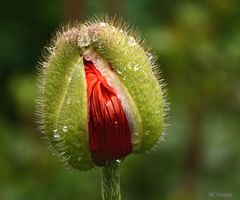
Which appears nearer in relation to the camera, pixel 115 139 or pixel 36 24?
pixel 115 139

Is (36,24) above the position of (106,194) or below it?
above

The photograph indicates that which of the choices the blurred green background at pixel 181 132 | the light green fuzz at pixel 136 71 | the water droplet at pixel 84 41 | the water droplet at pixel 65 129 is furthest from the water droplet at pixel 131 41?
the blurred green background at pixel 181 132

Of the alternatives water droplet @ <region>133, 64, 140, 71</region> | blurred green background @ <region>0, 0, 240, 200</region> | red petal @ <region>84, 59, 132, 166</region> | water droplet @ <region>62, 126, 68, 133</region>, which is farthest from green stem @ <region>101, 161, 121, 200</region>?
blurred green background @ <region>0, 0, 240, 200</region>

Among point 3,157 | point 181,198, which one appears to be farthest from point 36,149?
point 181,198

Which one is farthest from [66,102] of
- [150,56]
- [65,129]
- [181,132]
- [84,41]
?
[181,132]

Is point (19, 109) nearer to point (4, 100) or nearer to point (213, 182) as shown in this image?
point (4, 100)

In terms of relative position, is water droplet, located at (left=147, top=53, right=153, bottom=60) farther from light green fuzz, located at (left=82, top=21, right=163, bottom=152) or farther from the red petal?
the red petal

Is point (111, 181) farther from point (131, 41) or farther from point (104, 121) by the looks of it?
point (131, 41)
